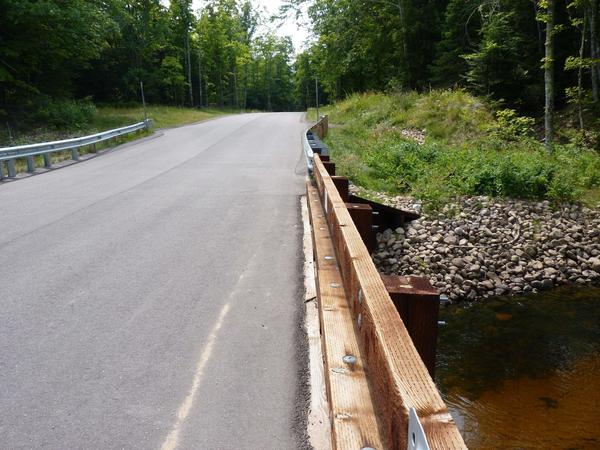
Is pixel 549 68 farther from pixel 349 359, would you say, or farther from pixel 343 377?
pixel 343 377

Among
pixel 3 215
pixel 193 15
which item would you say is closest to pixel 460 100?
pixel 3 215

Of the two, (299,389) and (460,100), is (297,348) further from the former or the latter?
(460,100)

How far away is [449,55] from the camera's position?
28188 mm

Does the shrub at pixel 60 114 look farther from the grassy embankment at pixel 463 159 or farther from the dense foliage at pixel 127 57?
the grassy embankment at pixel 463 159

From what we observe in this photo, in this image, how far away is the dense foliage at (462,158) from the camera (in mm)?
12242

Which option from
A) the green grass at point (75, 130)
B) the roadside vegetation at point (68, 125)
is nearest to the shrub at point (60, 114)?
the roadside vegetation at point (68, 125)

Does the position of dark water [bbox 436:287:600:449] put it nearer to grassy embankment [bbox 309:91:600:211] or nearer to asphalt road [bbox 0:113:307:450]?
asphalt road [bbox 0:113:307:450]

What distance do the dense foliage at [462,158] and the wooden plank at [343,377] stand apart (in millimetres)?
8765

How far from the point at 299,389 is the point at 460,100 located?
21.4m

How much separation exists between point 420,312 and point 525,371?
198 inches

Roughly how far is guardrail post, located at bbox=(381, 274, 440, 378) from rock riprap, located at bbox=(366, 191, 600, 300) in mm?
6880

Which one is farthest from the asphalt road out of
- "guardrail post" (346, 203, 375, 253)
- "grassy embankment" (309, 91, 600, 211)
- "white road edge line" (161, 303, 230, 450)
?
"grassy embankment" (309, 91, 600, 211)

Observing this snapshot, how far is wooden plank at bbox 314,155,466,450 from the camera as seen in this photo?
1424mm

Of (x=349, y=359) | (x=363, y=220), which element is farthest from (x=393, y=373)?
(x=363, y=220)
